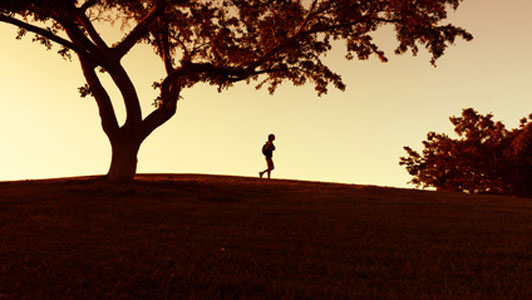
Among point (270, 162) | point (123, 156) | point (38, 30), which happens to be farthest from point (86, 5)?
point (270, 162)

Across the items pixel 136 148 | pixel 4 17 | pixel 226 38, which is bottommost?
pixel 136 148

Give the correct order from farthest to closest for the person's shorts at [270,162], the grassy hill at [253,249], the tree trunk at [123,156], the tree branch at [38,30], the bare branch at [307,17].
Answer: the person's shorts at [270,162]
the bare branch at [307,17]
the tree trunk at [123,156]
the tree branch at [38,30]
the grassy hill at [253,249]

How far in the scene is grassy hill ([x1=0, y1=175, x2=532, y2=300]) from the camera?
6.00 m

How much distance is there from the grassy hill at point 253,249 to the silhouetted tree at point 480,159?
83.6 ft

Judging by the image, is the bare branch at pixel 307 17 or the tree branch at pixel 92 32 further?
the bare branch at pixel 307 17

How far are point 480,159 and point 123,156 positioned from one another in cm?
3273

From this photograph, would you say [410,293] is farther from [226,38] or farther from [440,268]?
[226,38]

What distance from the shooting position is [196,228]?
10383 millimetres

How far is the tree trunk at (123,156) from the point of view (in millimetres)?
19875

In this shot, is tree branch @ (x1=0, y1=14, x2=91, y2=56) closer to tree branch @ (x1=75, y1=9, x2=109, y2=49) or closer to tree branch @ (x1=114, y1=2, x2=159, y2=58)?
tree branch @ (x1=75, y1=9, x2=109, y2=49)

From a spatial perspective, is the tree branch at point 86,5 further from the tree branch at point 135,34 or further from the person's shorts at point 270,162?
the person's shorts at point 270,162

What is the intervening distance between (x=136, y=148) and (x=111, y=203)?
20.3 feet

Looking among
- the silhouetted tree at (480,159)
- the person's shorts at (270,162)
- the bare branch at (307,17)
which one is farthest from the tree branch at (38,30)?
the silhouetted tree at (480,159)

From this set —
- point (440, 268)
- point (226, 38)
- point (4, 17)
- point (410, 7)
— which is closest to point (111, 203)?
point (4, 17)
